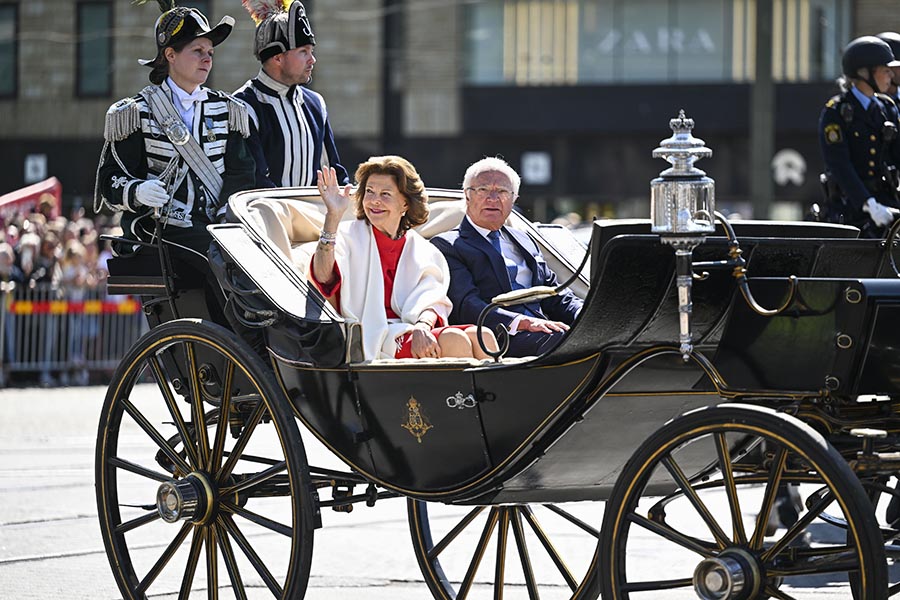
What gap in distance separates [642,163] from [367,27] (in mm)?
5677

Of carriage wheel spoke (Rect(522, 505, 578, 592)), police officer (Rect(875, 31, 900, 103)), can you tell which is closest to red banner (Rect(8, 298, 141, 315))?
police officer (Rect(875, 31, 900, 103))

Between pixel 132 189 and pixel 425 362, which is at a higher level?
pixel 132 189

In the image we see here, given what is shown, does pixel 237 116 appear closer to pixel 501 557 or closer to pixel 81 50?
pixel 501 557

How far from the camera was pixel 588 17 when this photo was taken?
1161 inches

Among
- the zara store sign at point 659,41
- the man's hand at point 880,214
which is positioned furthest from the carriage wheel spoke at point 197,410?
the zara store sign at point 659,41

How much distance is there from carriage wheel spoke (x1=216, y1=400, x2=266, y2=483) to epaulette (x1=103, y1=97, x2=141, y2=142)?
4.60 ft

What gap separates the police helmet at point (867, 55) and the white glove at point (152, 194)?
13.3 ft

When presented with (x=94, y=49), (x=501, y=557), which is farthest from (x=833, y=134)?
(x=94, y=49)

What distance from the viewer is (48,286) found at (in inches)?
668

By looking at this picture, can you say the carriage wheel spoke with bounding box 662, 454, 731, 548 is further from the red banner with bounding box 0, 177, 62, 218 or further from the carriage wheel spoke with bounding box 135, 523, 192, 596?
the red banner with bounding box 0, 177, 62, 218

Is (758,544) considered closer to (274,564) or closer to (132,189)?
(132,189)

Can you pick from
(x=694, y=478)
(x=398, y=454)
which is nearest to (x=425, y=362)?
(x=398, y=454)

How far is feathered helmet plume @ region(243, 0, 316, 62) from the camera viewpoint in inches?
264

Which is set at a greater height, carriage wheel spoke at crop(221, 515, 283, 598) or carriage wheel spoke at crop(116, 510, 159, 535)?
carriage wheel spoke at crop(116, 510, 159, 535)
